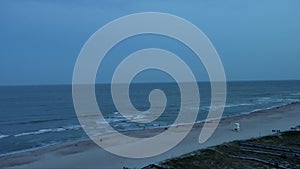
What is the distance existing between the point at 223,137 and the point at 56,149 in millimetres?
12120

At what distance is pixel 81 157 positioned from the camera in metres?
22.7

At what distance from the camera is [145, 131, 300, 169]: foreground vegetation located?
15.8 metres

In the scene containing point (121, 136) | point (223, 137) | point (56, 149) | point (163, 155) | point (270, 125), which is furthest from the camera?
point (270, 125)

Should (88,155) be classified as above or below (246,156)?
below

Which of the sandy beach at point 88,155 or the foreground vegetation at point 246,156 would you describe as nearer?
the foreground vegetation at point 246,156

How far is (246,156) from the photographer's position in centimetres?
1730

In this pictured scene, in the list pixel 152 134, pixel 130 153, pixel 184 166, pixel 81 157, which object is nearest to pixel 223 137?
pixel 152 134

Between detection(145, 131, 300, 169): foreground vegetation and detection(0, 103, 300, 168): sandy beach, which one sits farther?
detection(0, 103, 300, 168): sandy beach

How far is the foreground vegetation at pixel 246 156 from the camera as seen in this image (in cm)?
1577

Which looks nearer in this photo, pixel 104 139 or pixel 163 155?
pixel 163 155

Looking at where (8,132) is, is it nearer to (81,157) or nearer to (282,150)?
(81,157)

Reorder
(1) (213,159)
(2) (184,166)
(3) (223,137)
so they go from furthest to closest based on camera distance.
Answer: (3) (223,137) → (1) (213,159) → (2) (184,166)

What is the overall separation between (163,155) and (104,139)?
890 centimetres

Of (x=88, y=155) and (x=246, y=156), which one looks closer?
(x=246, y=156)
